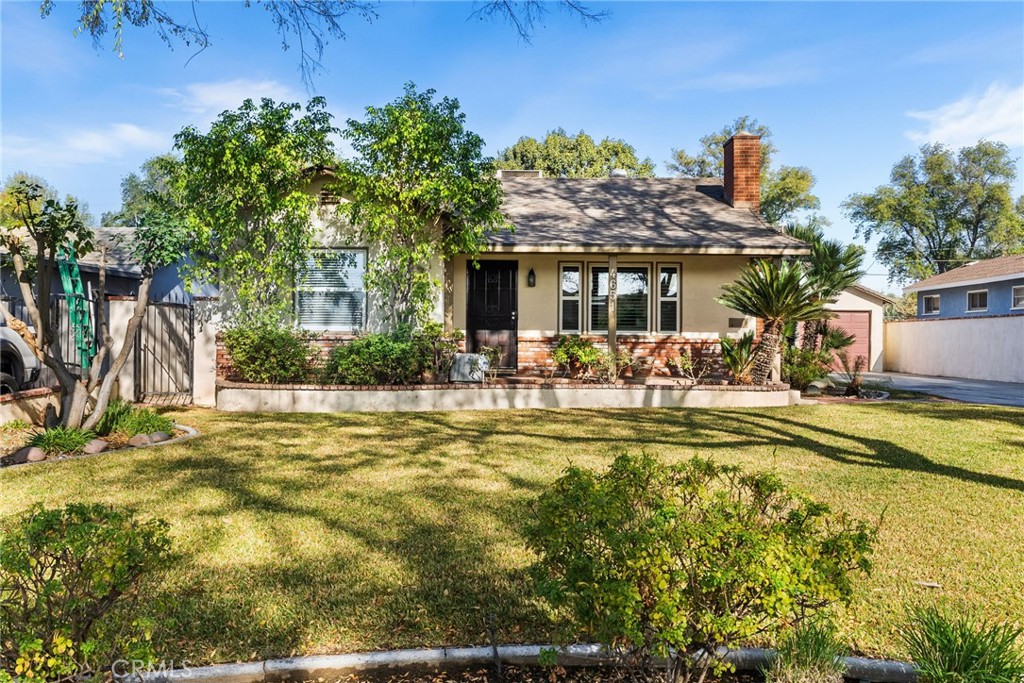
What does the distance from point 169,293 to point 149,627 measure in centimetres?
2149

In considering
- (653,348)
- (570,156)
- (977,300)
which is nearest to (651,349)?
(653,348)

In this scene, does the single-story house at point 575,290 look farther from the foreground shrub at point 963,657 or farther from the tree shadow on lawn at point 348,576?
the foreground shrub at point 963,657

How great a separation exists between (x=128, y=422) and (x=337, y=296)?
5.87 metres

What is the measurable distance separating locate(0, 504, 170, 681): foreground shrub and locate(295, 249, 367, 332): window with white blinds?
35.8 ft

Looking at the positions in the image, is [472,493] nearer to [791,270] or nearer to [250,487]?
[250,487]

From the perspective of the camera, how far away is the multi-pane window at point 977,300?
23797mm

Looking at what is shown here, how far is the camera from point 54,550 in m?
2.16

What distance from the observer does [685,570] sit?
207 centimetres

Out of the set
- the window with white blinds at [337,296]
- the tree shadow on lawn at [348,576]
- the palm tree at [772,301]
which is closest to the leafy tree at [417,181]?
the window with white blinds at [337,296]

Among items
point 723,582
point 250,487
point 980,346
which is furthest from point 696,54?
point 980,346

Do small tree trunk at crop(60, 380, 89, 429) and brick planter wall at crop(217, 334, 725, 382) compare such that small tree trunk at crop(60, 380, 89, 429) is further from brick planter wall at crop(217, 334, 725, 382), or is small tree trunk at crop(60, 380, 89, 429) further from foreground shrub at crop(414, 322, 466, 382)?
brick planter wall at crop(217, 334, 725, 382)

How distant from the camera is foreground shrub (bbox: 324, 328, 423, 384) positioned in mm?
10641

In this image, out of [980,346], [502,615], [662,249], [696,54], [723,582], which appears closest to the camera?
[723,582]

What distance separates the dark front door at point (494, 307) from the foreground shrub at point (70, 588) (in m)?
11.6
